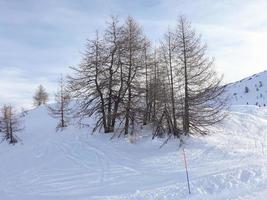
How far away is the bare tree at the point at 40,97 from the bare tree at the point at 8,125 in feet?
99.9

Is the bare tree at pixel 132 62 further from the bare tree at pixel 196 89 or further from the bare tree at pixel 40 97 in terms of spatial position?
the bare tree at pixel 40 97

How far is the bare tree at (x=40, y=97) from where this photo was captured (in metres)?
78.8

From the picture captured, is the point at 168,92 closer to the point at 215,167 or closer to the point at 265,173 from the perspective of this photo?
the point at 215,167

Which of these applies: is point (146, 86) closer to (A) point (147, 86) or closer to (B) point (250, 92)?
(A) point (147, 86)

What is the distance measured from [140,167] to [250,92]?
42.7 metres

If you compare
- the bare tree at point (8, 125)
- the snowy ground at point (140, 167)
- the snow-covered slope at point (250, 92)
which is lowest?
the snowy ground at point (140, 167)

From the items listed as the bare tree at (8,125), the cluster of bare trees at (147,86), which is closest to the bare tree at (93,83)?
the cluster of bare trees at (147,86)

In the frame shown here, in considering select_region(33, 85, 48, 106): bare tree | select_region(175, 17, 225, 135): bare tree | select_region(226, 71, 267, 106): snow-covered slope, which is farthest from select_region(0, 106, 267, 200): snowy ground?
select_region(33, 85, 48, 106): bare tree

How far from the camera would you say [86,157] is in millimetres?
25797

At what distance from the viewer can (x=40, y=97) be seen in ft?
259

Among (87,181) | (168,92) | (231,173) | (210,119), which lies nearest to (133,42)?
(168,92)

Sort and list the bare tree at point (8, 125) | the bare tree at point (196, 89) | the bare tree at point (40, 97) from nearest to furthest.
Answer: the bare tree at point (196, 89)
the bare tree at point (8, 125)
the bare tree at point (40, 97)

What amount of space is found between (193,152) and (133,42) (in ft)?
32.8

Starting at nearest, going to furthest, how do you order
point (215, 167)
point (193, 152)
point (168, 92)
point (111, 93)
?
point (215, 167)
point (193, 152)
point (168, 92)
point (111, 93)
